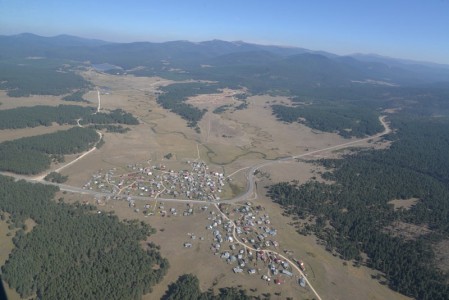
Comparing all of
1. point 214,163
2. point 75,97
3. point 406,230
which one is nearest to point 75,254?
point 214,163

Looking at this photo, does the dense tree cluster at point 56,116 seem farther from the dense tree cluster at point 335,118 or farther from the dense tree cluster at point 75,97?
the dense tree cluster at point 335,118

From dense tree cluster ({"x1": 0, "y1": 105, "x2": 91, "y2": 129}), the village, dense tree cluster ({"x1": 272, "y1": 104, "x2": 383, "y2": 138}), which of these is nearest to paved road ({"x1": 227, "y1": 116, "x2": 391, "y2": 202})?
dense tree cluster ({"x1": 272, "y1": 104, "x2": 383, "y2": 138})

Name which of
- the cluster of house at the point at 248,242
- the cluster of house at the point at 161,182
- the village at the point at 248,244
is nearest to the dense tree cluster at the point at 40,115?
the cluster of house at the point at 161,182

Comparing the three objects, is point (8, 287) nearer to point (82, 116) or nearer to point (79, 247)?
point (79, 247)

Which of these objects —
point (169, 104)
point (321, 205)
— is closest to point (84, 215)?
point (321, 205)

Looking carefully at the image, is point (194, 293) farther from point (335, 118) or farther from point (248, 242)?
point (335, 118)

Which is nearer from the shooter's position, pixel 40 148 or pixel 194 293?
pixel 194 293
